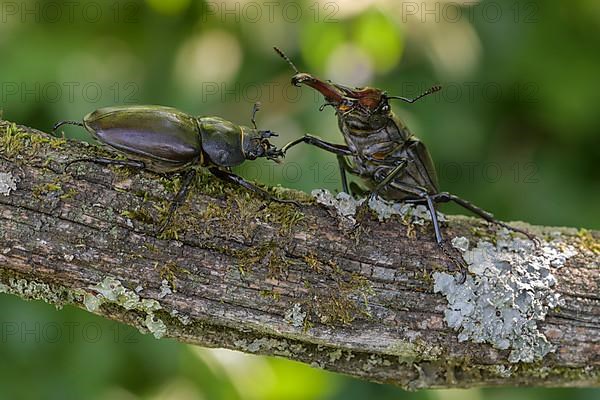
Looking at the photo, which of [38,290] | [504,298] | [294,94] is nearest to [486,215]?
[504,298]

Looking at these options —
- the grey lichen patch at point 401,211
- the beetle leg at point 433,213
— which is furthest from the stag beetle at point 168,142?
the beetle leg at point 433,213

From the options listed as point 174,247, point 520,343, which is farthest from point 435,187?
point 174,247

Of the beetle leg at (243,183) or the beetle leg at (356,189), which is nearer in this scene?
the beetle leg at (243,183)

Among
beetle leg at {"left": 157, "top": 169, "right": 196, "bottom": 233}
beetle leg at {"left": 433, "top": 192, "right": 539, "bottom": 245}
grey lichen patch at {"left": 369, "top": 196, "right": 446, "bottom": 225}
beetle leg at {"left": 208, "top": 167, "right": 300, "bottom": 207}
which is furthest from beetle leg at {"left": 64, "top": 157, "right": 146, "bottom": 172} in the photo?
beetle leg at {"left": 433, "top": 192, "right": 539, "bottom": 245}

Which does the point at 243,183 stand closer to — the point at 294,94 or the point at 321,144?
the point at 321,144

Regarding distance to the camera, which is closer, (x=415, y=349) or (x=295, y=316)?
(x=295, y=316)

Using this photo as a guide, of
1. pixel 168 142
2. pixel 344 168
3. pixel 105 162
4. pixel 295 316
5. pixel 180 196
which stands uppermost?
pixel 344 168

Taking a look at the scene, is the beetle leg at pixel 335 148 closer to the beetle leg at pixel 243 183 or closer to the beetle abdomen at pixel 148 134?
the beetle leg at pixel 243 183
